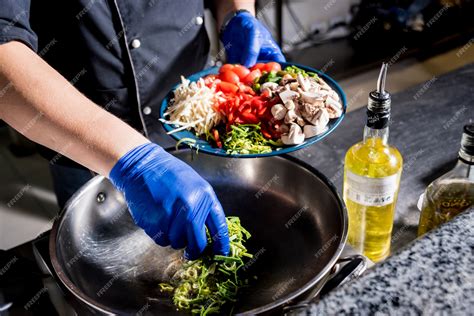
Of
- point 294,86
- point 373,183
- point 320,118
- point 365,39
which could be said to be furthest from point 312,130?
point 365,39

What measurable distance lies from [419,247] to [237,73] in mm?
986

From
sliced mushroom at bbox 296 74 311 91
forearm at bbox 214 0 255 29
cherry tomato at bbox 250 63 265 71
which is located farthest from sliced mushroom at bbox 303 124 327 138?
forearm at bbox 214 0 255 29

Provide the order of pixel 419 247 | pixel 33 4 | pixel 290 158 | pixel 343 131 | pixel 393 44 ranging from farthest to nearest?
pixel 393 44
pixel 343 131
pixel 33 4
pixel 290 158
pixel 419 247

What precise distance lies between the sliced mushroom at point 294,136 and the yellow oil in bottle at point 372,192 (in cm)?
Answer: 17

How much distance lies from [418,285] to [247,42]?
119cm

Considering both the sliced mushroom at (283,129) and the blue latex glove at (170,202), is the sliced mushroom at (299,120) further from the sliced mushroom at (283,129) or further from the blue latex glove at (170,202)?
the blue latex glove at (170,202)

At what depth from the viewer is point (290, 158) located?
3.53 feet

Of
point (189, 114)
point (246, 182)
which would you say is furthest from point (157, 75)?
point (246, 182)

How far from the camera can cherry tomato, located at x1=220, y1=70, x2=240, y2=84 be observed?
4.32 ft

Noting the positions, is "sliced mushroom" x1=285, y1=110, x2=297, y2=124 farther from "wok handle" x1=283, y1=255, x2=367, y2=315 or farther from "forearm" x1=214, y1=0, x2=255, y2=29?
"forearm" x1=214, y1=0, x2=255, y2=29

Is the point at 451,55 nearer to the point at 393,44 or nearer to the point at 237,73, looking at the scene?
the point at 393,44

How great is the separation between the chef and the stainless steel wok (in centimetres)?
10

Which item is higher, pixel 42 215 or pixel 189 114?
pixel 189 114

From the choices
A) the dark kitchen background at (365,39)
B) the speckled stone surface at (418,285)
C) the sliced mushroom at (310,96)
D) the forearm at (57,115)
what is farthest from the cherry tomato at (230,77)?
the dark kitchen background at (365,39)
